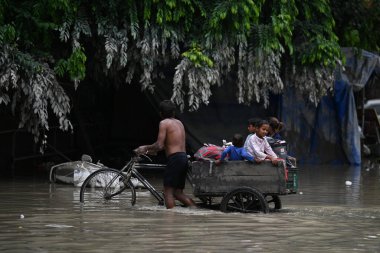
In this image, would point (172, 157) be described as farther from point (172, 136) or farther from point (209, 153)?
point (209, 153)

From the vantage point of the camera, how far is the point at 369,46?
2431cm

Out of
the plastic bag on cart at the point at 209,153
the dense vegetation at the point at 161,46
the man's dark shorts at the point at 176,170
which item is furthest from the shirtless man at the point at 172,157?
the dense vegetation at the point at 161,46

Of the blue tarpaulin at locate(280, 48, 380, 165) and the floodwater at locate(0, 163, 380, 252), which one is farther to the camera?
the blue tarpaulin at locate(280, 48, 380, 165)

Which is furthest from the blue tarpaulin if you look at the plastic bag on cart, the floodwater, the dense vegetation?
the plastic bag on cart

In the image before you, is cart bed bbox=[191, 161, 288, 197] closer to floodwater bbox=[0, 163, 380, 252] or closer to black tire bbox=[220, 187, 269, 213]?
black tire bbox=[220, 187, 269, 213]

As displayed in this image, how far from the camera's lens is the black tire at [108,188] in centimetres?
1267

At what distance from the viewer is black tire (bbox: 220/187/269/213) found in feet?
39.2

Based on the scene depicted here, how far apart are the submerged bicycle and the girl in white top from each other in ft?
4.60

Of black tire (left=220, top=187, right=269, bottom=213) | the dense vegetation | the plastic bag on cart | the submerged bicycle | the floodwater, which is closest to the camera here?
the floodwater

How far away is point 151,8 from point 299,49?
11.9 ft

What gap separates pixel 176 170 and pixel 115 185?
929 mm

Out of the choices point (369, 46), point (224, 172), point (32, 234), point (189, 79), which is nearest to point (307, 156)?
point (369, 46)

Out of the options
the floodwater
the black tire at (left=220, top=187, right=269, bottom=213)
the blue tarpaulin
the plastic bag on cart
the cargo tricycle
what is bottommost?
the floodwater

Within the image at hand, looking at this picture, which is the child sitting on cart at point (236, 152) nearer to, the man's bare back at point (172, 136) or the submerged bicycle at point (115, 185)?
the man's bare back at point (172, 136)
